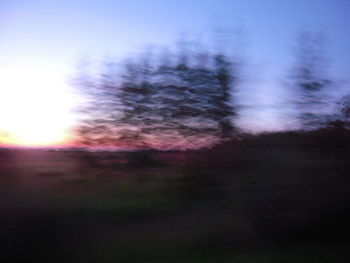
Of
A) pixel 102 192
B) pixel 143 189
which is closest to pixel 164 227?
pixel 143 189

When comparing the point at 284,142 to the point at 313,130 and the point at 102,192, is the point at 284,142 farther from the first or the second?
the point at 102,192

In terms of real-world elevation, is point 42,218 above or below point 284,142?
below

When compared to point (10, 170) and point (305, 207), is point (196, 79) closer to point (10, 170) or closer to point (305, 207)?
point (305, 207)

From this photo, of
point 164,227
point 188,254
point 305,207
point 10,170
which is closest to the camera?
point 188,254

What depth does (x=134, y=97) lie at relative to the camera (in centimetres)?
1086

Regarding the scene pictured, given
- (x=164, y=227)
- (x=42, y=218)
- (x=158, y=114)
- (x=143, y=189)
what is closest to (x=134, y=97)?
(x=158, y=114)

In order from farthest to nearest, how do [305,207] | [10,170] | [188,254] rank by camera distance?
[10,170]
[305,207]
[188,254]

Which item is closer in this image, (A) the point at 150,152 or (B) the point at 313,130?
(B) the point at 313,130

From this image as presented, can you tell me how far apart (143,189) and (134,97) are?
2.49m

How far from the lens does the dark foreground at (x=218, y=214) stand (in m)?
7.32

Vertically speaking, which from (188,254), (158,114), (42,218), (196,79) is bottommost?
(188,254)

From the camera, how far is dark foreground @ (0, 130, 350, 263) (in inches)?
288

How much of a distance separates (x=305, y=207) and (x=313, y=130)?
1.99m

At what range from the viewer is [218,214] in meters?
8.78
